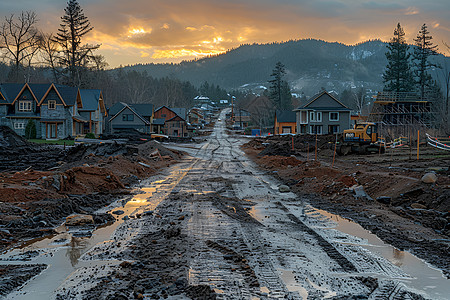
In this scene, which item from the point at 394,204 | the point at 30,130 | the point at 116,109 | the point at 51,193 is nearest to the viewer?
the point at 394,204

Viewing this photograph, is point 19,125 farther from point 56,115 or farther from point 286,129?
point 286,129

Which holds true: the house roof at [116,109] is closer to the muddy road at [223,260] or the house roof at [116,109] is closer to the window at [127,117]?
the window at [127,117]

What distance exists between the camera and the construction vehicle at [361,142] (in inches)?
1554

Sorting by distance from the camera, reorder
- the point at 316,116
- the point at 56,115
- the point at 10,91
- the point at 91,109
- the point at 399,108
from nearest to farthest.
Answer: the point at 10,91 → the point at 56,115 → the point at 91,109 → the point at 399,108 → the point at 316,116

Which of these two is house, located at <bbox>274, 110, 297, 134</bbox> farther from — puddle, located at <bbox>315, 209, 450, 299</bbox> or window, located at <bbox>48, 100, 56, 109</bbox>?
puddle, located at <bbox>315, 209, 450, 299</bbox>

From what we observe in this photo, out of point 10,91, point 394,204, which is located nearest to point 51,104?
point 10,91

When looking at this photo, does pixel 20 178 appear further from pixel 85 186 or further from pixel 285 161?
pixel 285 161

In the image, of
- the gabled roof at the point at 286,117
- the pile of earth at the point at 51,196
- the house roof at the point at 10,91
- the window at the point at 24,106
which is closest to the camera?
the pile of earth at the point at 51,196

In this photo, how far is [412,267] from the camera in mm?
8508

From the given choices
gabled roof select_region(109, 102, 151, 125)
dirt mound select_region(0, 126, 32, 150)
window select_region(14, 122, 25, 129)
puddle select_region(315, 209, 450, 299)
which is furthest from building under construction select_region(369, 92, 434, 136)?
puddle select_region(315, 209, 450, 299)

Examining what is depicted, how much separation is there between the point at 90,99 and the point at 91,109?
116 inches

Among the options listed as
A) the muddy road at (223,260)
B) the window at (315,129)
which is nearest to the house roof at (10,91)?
the window at (315,129)

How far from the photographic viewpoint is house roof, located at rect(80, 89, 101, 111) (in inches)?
2638

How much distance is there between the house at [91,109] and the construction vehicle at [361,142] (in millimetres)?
41245
